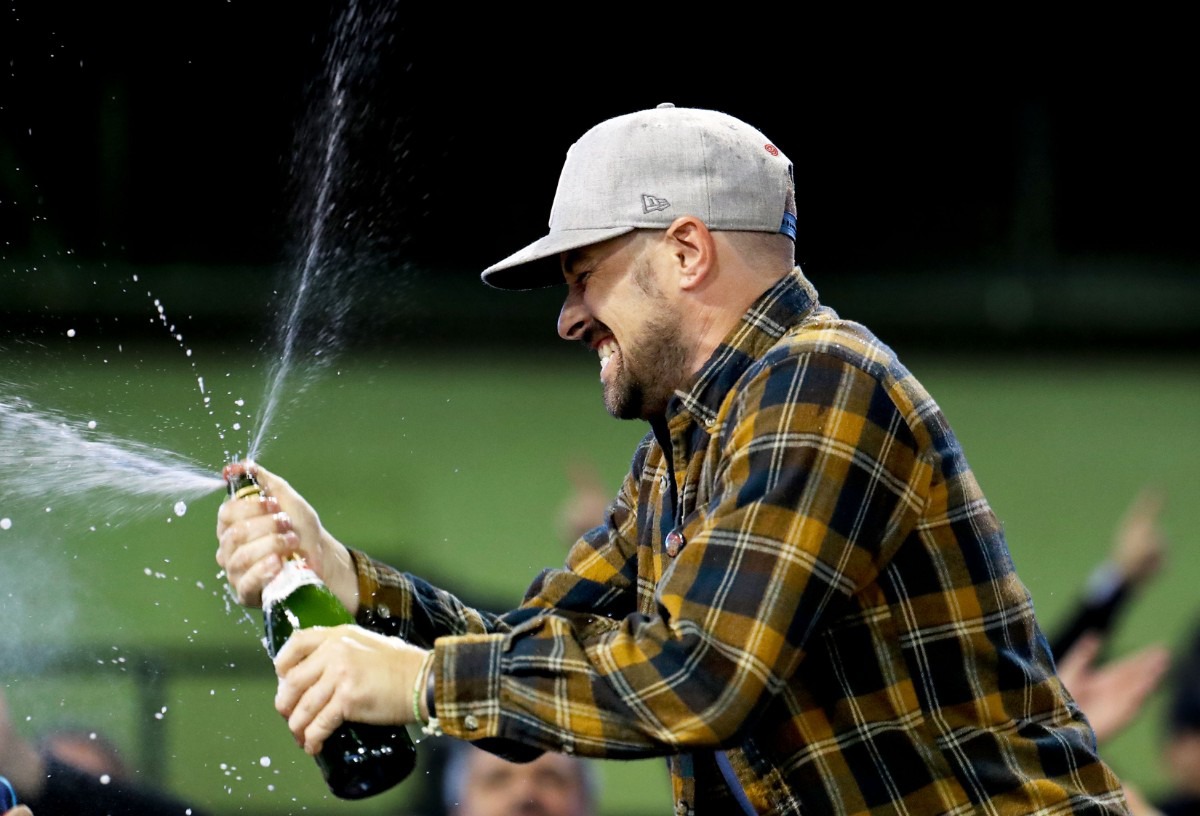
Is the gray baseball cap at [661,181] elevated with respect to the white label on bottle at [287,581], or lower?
elevated

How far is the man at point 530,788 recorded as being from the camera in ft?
12.6

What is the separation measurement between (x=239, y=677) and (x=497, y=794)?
148cm

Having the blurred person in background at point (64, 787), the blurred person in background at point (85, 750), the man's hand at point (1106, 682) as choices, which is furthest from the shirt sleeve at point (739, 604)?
the man's hand at point (1106, 682)

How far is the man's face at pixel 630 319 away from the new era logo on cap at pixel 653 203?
4 centimetres

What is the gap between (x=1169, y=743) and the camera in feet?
15.7

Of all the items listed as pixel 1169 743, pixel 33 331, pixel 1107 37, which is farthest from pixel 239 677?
pixel 1107 37

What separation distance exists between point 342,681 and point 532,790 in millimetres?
2109

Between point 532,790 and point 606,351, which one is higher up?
point 606,351

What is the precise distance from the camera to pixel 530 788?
3.86 m

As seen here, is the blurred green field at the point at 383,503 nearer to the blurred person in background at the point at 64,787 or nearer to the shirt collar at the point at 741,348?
the blurred person in background at the point at 64,787

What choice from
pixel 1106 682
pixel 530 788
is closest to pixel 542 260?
pixel 530 788

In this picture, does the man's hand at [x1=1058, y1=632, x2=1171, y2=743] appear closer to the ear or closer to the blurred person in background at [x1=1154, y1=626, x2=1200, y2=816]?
the blurred person in background at [x1=1154, y1=626, x2=1200, y2=816]

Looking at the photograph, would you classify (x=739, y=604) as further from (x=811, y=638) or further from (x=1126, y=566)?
(x=1126, y=566)

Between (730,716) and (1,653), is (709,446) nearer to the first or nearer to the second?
(730,716)
